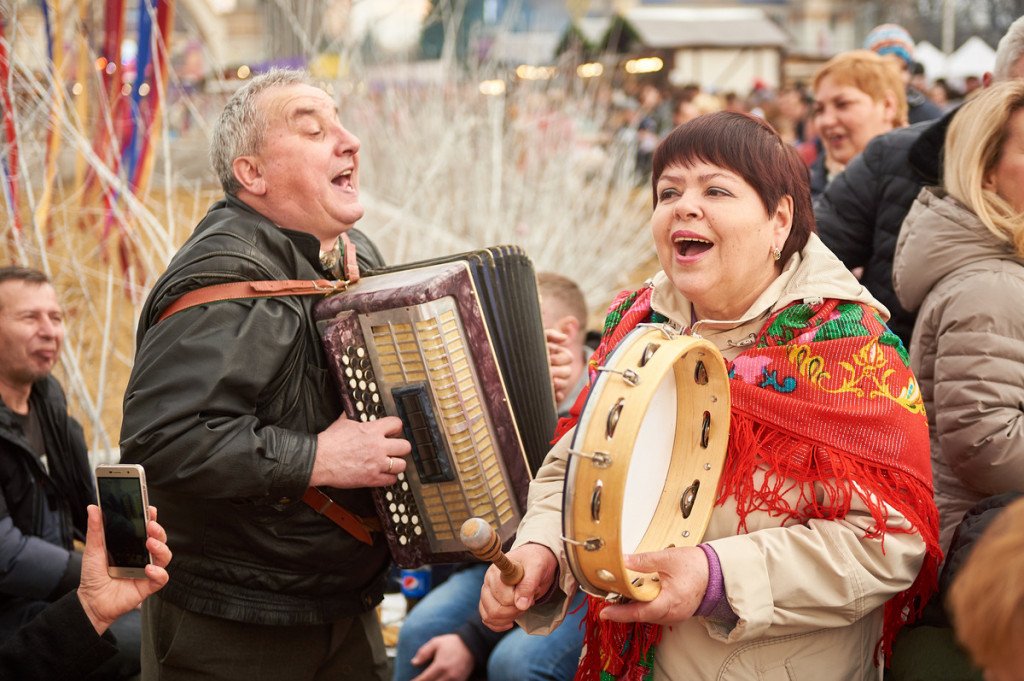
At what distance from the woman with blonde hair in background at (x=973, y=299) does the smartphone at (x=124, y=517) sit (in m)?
1.87

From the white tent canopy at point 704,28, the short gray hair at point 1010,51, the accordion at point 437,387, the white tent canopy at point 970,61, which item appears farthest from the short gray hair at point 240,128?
the white tent canopy at point 704,28

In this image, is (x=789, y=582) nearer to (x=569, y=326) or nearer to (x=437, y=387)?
(x=437, y=387)

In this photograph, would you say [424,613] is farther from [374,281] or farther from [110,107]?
[110,107]

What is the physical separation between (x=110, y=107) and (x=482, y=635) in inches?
114

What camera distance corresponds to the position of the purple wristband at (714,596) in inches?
79.0

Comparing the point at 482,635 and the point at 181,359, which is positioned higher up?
the point at 181,359

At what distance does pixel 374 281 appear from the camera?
2.87m

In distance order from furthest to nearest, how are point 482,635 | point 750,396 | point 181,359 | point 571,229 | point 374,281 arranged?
1. point 571,229
2. point 482,635
3. point 374,281
4. point 181,359
5. point 750,396

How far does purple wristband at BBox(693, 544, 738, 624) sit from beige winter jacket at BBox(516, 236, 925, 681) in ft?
0.04

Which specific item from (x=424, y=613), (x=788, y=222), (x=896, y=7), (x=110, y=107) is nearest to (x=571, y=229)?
(x=110, y=107)

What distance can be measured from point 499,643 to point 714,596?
5.95 ft

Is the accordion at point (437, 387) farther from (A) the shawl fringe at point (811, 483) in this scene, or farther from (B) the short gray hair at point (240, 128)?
(A) the shawl fringe at point (811, 483)

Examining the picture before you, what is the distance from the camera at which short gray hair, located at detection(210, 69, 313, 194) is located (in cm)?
293

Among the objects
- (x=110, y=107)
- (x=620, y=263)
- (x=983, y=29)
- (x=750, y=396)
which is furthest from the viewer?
(x=983, y=29)
